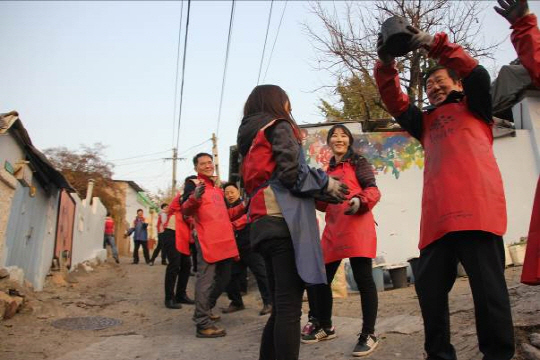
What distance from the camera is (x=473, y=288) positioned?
214cm

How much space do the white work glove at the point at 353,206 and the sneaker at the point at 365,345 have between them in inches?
36.3

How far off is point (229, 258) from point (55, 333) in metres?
2.06

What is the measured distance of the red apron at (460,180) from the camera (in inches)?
84.9

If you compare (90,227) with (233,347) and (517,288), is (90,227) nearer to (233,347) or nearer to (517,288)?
(233,347)

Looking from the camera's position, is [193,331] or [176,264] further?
[176,264]

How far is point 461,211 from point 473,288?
0.38 metres

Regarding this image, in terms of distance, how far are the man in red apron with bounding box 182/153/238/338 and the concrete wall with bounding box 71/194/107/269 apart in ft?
25.6

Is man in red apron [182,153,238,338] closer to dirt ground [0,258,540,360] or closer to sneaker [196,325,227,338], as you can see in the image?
sneaker [196,325,227,338]

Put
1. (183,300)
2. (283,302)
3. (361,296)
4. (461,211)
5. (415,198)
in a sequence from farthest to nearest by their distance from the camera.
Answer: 1. (415,198)
2. (183,300)
3. (361,296)
4. (283,302)
5. (461,211)

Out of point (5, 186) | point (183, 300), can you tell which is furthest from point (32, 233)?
point (183, 300)

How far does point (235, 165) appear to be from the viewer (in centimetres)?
1490

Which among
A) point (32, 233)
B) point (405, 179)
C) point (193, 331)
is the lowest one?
point (193, 331)

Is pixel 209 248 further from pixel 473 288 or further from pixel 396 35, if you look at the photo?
pixel 396 35

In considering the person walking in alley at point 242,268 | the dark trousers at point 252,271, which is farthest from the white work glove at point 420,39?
the dark trousers at point 252,271
